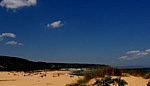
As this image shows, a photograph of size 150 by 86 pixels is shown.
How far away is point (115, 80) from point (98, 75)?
3.45 metres

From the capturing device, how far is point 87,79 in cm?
1502

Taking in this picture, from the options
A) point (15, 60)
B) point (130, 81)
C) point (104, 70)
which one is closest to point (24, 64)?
point (15, 60)

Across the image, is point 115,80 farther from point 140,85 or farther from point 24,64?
point 24,64

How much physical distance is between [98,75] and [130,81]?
282cm

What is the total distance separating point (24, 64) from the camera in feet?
177

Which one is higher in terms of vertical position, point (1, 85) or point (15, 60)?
point (15, 60)

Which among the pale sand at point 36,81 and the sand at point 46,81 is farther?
the pale sand at point 36,81

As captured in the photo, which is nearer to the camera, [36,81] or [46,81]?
[36,81]

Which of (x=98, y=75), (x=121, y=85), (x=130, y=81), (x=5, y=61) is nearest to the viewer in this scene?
(x=121, y=85)

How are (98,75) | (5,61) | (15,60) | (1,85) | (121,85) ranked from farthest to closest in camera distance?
(15,60)
(5,61)
(98,75)
(1,85)
(121,85)

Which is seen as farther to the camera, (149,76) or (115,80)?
(149,76)

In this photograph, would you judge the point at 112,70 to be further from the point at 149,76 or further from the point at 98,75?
the point at 149,76

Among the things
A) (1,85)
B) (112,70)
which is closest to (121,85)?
(112,70)

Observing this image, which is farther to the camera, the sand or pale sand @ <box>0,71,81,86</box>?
pale sand @ <box>0,71,81,86</box>
